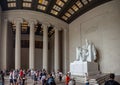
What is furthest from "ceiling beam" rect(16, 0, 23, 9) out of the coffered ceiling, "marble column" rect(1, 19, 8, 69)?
"marble column" rect(1, 19, 8, 69)

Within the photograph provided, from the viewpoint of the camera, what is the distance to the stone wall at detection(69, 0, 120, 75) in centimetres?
2698

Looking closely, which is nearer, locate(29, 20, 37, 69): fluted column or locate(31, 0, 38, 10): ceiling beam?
locate(31, 0, 38, 10): ceiling beam

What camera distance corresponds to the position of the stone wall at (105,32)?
88.5 feet

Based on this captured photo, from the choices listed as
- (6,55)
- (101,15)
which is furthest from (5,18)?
(101,15)

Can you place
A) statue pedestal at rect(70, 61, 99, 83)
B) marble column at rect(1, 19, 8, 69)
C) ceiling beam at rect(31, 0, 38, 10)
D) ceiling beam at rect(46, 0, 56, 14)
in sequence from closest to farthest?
statue pedestal at rect(70, 61, 99, 83) → ceiling beam at rect(46, 0, 56, 14) → ceiling beam at rect(31, 0, 38, 10) → marble column at rect(1, 19, 8, 69)

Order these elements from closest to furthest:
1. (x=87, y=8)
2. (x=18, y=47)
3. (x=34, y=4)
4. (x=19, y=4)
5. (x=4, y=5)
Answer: (x=87, y=8)
(x=4, y=5)
(x=34, y=4)
(x=19, y=4)
(x=18, y=47)

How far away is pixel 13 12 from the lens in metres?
34.8

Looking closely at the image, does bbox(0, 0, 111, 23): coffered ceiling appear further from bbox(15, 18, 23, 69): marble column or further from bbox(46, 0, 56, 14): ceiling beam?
bbox(15, 18, 23, 69): marble column

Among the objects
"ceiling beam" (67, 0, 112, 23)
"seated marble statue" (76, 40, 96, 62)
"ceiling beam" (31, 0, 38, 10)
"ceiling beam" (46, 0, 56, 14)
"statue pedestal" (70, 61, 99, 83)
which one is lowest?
"statue pedestal" (70, 61, 99, 83)

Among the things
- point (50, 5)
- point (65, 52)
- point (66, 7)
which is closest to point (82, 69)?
point (66, 7)

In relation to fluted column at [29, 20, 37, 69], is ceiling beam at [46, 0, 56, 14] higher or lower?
higher

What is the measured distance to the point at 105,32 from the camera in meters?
28.8

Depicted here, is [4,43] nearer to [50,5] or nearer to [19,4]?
[19,4]

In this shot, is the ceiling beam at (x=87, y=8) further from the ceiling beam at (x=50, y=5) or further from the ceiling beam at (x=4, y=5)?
the ceiling beam at (x=4, y=5)
